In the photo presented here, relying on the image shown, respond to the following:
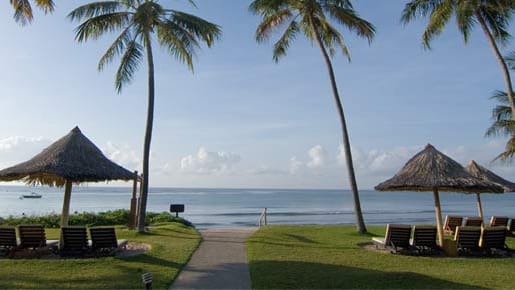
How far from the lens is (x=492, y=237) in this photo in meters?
11.1

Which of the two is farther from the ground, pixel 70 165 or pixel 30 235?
pixel 70 165

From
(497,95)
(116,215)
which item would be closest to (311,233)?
(116,215)

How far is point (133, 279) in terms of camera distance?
26.0 ft

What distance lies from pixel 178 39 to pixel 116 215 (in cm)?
901

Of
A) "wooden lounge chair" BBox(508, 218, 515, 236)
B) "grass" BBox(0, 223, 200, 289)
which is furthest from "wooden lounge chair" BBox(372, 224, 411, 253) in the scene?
"wooden lounge chair" BBox(508, 218, 515, 236)

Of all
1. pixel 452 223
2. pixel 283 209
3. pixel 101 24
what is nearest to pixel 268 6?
pixel 101 24

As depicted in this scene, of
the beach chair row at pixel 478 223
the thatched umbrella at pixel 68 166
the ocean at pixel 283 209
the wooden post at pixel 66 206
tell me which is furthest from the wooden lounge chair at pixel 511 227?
the ocean at pixel 283 209

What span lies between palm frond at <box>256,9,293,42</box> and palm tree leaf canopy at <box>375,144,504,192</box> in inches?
333

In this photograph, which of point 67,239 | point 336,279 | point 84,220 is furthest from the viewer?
point 84,220

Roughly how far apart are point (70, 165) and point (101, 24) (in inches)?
250

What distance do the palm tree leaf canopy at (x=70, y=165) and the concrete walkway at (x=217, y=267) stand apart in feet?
10.4

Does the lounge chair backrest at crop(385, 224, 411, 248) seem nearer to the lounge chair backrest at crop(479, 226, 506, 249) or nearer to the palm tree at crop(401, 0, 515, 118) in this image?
the lounge chair backrest at crop(479, 226, 506, 249)

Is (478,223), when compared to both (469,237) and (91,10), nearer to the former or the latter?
(469,237)

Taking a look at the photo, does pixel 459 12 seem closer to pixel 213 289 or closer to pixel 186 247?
pixel 186 247
